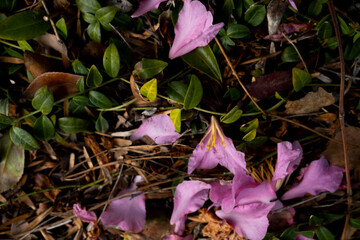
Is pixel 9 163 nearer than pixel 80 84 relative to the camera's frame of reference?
No

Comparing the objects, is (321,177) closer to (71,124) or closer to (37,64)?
(71,124)

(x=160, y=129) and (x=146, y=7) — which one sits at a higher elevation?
(x=146, y=7)

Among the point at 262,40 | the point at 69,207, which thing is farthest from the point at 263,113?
the point at 69,207

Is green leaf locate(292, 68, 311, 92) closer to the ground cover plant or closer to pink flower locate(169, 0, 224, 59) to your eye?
the ground cover plant

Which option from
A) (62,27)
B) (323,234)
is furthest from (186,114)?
(323,234)

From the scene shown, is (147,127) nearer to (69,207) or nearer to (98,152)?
(98,152)

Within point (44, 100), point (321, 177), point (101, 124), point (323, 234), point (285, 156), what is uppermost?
point (44, 100)

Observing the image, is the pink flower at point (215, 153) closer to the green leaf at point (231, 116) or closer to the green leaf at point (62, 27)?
the green leaf at point (231, 116)
